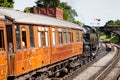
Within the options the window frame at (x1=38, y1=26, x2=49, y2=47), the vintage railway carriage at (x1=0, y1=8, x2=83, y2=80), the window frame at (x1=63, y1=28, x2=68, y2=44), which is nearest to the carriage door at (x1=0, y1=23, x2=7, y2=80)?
the vintage railway carriage at (x1=0, y1=8, x2=83, y2=80)

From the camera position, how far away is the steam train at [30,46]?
1388 centimetres

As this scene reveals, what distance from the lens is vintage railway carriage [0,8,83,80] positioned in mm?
13772

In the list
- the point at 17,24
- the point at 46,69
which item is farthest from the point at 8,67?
the point at 46,69

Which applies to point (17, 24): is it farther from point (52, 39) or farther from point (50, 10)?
point (50, 10)

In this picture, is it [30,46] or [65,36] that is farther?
[65,36]

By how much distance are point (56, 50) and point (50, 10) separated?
36633 millimetres

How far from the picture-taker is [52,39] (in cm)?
1998

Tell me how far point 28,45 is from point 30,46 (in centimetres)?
31

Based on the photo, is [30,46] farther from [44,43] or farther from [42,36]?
[44,43]

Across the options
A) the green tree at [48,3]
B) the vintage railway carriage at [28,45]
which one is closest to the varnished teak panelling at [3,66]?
the vintage railway carriage at [28,45]

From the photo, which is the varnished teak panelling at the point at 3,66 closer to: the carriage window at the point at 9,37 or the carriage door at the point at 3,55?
the carriage door at the point at 3,55

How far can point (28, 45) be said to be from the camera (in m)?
15.8

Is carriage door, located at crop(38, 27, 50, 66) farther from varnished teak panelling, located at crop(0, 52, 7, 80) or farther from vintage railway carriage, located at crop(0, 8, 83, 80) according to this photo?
varnished teak panelling, located at crop(0, 52, 7, 80)

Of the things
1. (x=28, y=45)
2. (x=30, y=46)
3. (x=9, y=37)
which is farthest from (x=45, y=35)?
(x=9, y=37)
